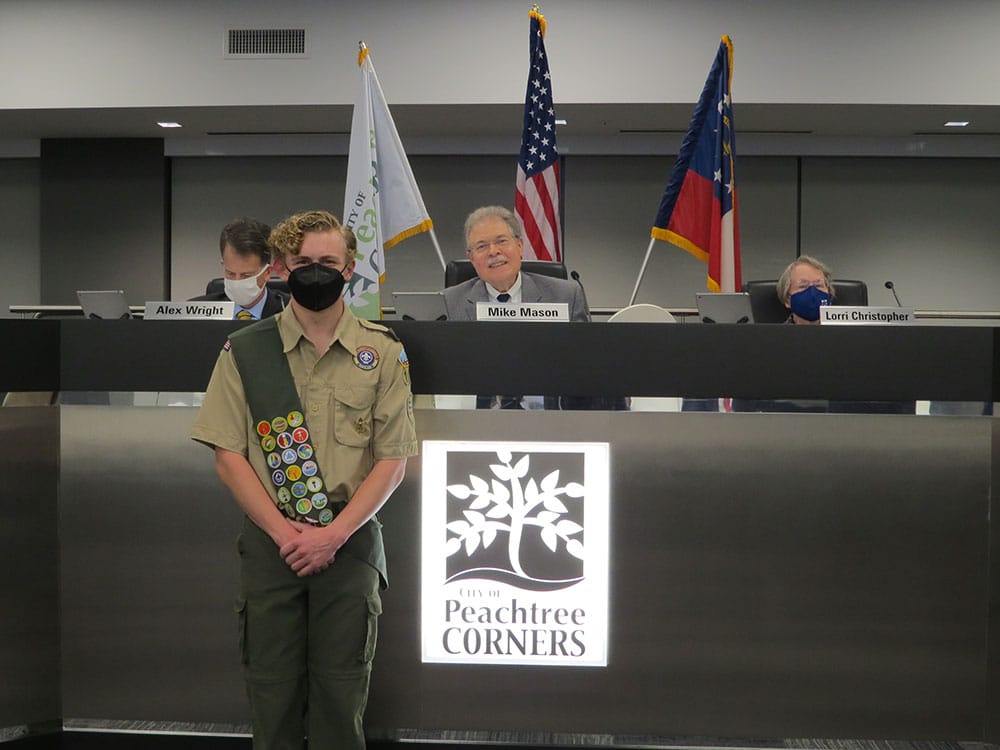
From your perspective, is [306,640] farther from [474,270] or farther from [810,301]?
[474,270]

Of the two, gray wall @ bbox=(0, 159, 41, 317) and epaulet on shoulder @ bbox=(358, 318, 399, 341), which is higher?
gray wall @ bbox=(0, 159, 41, 317)

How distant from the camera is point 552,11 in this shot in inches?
261

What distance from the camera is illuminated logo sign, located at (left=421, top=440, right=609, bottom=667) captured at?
2.15 m

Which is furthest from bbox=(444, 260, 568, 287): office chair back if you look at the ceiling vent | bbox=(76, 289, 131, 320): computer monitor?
the ceiling vent

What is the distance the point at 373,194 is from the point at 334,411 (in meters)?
1.70

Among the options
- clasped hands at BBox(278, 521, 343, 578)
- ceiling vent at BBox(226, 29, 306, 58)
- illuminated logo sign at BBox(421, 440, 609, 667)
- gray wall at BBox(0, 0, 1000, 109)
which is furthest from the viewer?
ceiling vent at BBox(226, 29, 306, 58)

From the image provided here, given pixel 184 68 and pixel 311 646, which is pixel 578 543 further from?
pixel 184 68

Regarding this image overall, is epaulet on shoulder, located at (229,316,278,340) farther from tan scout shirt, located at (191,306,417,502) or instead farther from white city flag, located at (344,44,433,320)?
white city flag, located at (344,44,433,320)

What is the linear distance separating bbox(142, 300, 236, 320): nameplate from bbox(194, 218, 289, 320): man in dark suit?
91 centimetres

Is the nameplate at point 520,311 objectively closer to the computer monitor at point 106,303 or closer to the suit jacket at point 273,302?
the suit jacket at point 273,302

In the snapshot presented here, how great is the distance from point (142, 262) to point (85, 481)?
6.49m

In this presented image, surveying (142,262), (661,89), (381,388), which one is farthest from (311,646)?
(142,262)

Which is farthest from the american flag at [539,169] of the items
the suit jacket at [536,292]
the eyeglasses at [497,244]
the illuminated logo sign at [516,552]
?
the illuminated logo sign at [516,552]

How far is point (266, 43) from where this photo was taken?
265 inches
